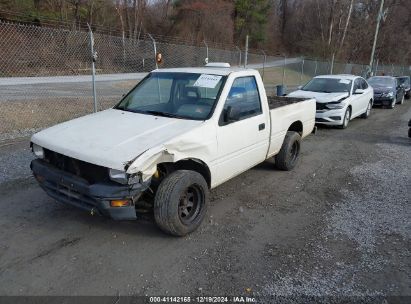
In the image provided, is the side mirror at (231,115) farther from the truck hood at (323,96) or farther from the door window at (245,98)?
the truck hood at (323,96)

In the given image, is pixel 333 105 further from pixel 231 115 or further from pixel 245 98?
pixel 231 115

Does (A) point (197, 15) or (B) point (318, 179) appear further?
(A) point (197, 15)

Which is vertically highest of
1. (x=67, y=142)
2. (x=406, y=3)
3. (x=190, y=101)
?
(x=406, y=3)

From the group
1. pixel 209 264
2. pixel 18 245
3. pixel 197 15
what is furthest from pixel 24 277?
pixel 197 15

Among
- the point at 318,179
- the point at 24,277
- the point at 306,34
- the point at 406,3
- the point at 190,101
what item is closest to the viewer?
the point at 24,277

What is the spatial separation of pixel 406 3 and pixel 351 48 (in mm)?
20169

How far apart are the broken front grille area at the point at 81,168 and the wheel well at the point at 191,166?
2.13 ft

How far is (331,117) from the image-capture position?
10.0 metres

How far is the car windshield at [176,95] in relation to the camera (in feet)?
14.3

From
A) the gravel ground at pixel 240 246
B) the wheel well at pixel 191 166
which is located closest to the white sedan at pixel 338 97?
the gravel ground at pixel 240 246

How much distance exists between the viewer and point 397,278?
330 cm

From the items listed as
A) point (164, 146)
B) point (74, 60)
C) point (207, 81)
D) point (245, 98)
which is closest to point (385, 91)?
point (245, 98)

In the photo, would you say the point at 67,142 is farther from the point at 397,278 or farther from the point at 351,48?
the point at 351,48

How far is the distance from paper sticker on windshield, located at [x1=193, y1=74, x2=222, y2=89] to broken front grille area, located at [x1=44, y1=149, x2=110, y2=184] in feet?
5.88
